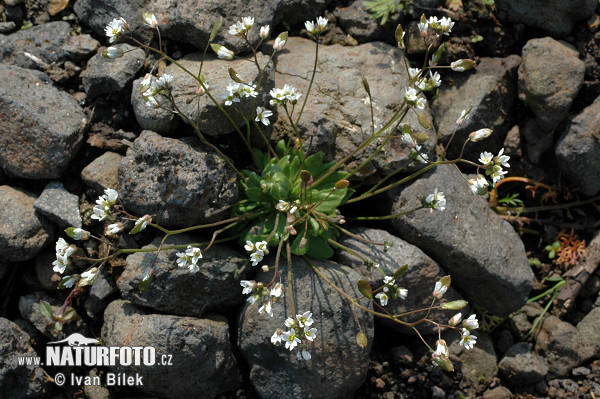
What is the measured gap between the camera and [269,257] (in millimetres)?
4984

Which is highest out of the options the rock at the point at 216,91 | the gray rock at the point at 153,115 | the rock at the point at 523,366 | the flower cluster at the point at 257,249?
the rock at the point at 216,91

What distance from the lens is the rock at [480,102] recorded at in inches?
210

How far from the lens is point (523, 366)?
517 centimetres

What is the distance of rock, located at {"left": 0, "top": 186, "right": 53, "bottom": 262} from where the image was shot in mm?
4574

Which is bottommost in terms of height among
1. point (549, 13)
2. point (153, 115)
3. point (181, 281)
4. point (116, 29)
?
point (181, 281)

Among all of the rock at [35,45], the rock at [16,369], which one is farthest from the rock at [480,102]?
the rock at [16,369]

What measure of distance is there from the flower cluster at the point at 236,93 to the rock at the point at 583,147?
3.18 meters

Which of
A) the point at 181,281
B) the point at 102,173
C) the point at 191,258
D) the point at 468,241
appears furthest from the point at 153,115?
the point at 468,241

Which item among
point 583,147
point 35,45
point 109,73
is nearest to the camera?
point 109,73

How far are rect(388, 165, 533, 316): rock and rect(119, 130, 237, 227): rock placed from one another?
1785 mm

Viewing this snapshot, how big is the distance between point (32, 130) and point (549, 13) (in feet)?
16.5

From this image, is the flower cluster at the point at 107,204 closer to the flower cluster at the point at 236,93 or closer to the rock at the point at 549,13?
the flower cluster at the point at 236,93

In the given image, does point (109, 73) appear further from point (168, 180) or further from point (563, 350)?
point (563, 350)

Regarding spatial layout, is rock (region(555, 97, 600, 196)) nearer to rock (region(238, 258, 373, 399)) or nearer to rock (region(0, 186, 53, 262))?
rock (region(238, 258, 373, 399))
